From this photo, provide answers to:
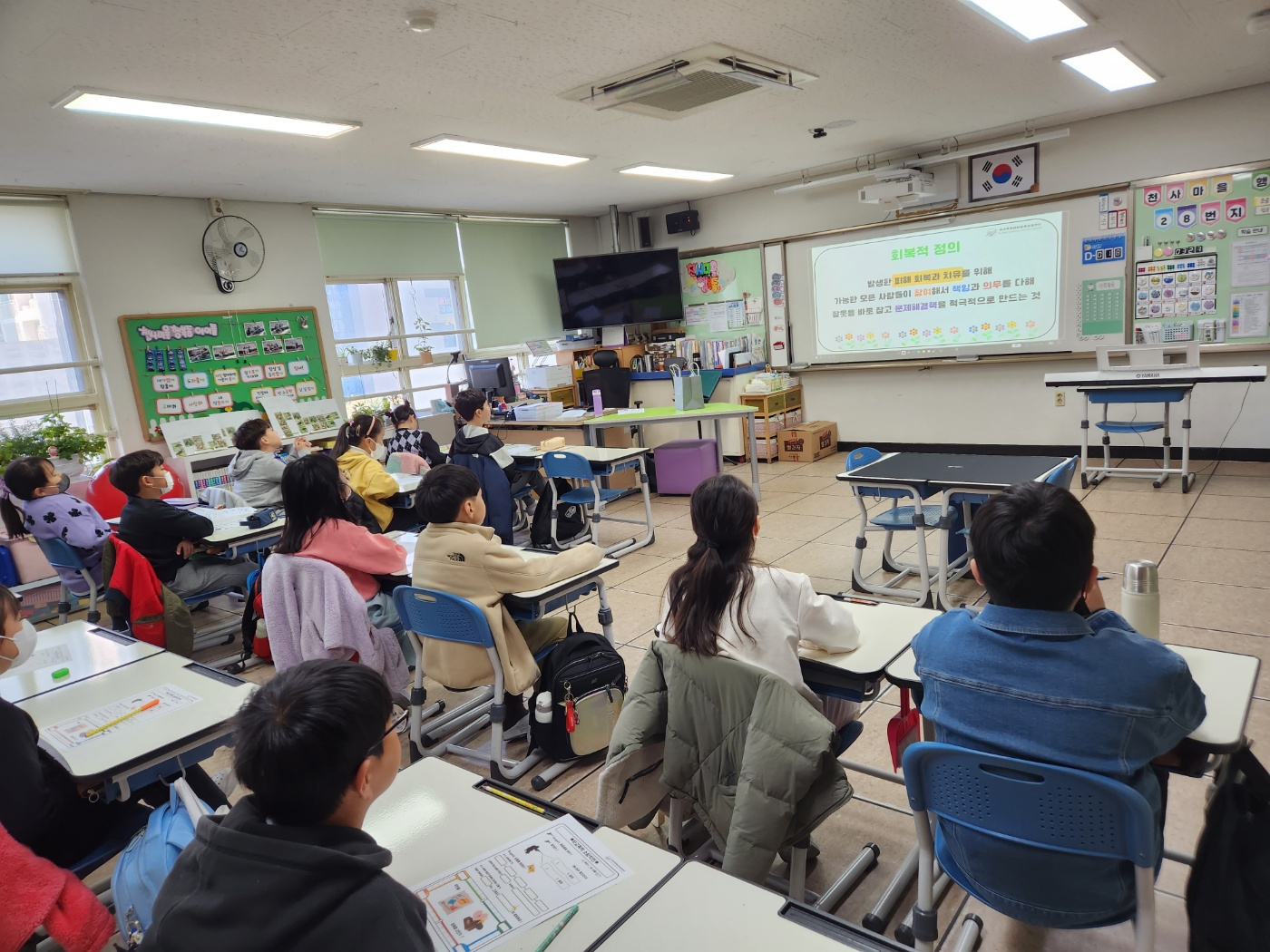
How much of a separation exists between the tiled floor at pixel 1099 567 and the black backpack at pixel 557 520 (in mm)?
321

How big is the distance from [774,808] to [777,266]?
23.2ft

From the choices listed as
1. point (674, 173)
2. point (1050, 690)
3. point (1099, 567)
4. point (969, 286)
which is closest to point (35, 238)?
point (674, 173)

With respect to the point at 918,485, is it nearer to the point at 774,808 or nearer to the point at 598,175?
the point at 774,808

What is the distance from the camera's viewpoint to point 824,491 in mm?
6207

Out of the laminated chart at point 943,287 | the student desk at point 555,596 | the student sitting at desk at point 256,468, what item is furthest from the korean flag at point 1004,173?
the student sitting at desk at point 256,468

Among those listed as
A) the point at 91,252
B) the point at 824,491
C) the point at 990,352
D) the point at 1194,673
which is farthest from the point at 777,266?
the point at 1194,673

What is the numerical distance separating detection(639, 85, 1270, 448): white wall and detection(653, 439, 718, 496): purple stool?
222 cm

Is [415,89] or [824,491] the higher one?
[415,89]

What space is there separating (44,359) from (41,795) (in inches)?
189

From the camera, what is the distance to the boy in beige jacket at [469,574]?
2455 mm

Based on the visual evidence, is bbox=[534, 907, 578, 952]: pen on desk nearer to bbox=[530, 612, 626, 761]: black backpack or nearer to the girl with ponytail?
the girl with ponytail

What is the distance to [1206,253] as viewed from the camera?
5.69 m

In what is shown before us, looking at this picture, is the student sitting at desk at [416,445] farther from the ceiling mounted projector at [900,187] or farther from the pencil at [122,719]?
the ceiling mounted projector at [900,187]

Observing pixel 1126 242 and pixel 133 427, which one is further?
pixel 1126 242
